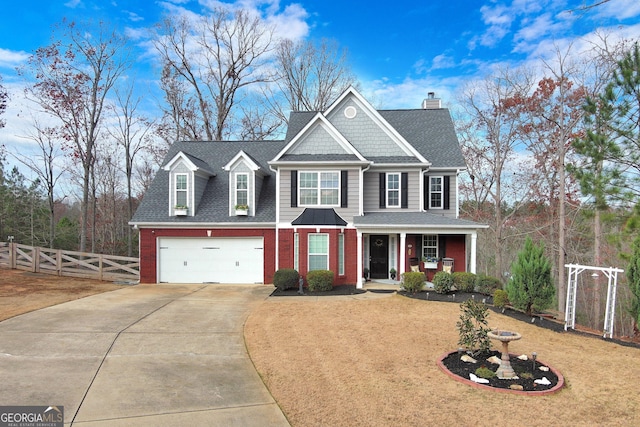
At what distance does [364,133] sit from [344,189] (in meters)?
3.07

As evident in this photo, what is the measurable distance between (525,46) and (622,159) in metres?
13.4

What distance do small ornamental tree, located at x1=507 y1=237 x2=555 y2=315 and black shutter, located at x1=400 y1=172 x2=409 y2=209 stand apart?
21.5 ft

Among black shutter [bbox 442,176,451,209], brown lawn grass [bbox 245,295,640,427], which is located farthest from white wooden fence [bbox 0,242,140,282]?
black shutter [bbox 442,176,451,209]

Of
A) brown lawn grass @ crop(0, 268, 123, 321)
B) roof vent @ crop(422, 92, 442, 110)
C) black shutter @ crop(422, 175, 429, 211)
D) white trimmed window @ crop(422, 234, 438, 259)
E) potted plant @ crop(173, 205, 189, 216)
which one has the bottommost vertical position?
brown lawn grass @ crop(0, 268, 123, 321)

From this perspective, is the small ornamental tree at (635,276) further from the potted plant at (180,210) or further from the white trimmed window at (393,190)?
the potted plant at (180,210)

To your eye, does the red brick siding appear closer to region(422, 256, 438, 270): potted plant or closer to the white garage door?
the white garage door

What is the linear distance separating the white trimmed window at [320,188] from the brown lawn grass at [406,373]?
642 cm

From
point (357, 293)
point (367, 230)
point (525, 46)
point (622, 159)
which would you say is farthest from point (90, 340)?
point (525, 46)

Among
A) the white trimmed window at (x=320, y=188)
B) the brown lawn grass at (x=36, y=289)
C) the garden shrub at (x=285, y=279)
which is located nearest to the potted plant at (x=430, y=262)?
the white trimmed window at (x=320, y=188)

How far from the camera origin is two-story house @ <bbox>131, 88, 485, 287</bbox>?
53.4 ft

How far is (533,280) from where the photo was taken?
35.9 feet

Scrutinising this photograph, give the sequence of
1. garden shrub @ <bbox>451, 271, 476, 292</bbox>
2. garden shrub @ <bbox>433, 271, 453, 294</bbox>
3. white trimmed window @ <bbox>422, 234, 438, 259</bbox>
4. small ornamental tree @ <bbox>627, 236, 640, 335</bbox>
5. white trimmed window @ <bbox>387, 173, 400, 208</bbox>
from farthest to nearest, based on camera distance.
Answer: white trimmed window @ <bbox>387, 173, 400, 208</bbox>
white trimmed window @ <bbox>422, 234, 438, 259</bbox>
garden shrub @ <bbox>451, 271, 476, 292</bbox>
garden shrub @ <bbox>433, 271, 453, 294</bbox>
small ornamental tree @ <bbox>627, 236, 640, 335</bbox>

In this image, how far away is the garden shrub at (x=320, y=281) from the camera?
14883 millimetres

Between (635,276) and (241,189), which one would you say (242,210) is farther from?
(635,276)
